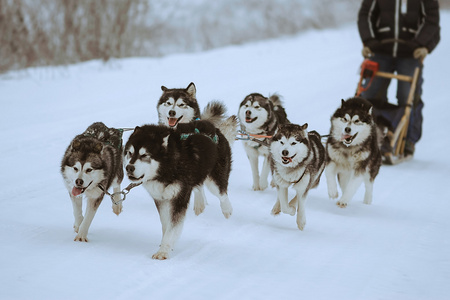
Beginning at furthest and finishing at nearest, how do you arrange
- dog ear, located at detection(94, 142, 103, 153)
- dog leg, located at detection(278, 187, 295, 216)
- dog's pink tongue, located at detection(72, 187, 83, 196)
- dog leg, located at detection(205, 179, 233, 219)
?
dog leg, located at detection(278, 187, 295, 216), dog leg, located at detection(205, 179, 233, 219), dog ear, located at detection(94, 142, 103, 153), dog's pink tongue, located at detection(72, 187, 83, 196)

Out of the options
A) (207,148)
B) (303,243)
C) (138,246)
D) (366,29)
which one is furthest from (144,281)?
(366,29)

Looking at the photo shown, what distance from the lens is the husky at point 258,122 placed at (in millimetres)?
4920

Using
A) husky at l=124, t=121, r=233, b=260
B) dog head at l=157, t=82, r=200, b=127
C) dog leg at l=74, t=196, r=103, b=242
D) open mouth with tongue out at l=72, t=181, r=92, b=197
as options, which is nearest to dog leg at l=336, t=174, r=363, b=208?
dog head at l=157, t=82, r=200, b=127

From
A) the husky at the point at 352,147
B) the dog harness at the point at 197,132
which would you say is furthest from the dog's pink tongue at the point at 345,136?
the dog harness at the point at 197,132

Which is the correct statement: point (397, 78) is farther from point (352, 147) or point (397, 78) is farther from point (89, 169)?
point (89, 169)

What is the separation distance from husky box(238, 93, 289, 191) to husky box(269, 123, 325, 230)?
812mm

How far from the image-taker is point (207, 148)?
11.5 feet

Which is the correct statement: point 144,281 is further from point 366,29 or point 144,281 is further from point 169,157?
point 366,29

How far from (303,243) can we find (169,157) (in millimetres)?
1128

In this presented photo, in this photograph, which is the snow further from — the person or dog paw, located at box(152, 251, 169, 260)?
the person

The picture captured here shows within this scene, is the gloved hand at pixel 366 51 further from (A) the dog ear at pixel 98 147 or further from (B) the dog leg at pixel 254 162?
(A) the dog ear at pixel 98 147

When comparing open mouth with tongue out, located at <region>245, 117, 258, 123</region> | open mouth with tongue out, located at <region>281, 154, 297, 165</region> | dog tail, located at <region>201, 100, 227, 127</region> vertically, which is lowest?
open mouth with tongue out, located at <region>281, 154, 297, 165</region>

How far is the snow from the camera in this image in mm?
2969

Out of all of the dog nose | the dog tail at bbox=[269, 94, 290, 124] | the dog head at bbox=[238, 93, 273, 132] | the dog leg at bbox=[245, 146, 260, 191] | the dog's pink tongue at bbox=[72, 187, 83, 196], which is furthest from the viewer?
the dog tail at bbox=[269, 94, 290, 124]
